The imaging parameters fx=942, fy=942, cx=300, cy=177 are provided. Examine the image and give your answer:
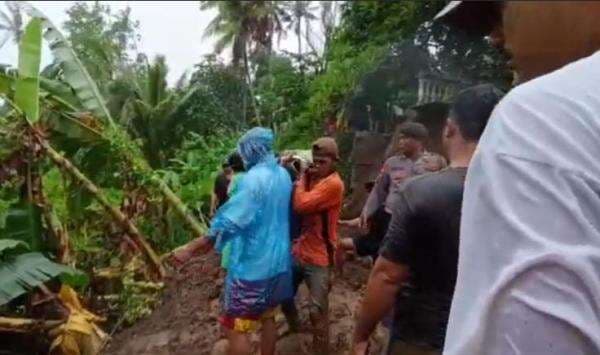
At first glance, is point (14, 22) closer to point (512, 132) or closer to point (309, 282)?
point (309, 282)

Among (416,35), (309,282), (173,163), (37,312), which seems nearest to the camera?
(309,282)

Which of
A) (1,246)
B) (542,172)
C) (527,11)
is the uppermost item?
(527,11)

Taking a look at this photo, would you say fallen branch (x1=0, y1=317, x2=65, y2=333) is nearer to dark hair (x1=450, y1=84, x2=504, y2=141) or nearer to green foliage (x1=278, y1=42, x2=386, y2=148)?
green foliage (x1=278, y1=42, x2=386, y2=148)

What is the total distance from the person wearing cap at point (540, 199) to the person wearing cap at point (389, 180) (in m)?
3.51

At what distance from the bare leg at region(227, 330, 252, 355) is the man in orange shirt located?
528 mm

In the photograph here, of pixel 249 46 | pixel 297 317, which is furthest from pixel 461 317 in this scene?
pixel 249 46

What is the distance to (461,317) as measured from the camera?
740 millimetres

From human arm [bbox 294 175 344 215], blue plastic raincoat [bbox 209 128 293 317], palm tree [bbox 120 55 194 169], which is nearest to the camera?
blue plastic raincoat [bbox 209 128 293 317]

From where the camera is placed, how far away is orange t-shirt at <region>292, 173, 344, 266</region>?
4832 mm

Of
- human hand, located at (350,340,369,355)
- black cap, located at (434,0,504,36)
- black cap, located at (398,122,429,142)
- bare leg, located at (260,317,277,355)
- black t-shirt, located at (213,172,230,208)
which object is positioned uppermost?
black cap, located at (434,0,504,36)

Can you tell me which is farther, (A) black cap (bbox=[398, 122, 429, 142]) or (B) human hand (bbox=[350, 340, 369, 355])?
(A) black cap (bbox=[398, 122, 429, 142])

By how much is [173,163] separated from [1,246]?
14.5ft

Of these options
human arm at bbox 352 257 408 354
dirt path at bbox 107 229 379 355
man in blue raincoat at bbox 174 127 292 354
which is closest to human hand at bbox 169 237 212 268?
man in blue raincoat at bbox 174 127 292 354

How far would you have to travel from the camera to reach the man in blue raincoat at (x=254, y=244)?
14.9 feet
